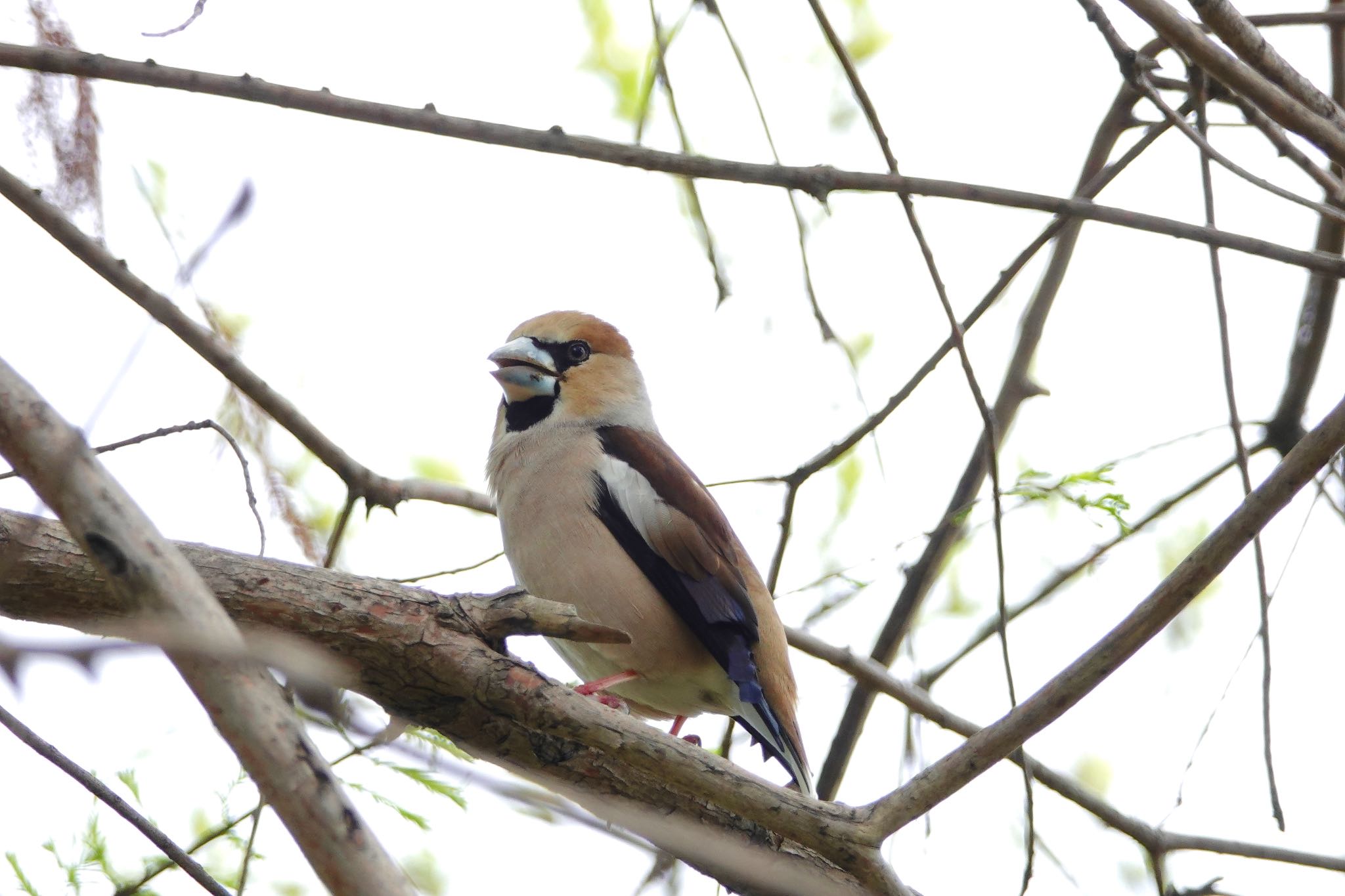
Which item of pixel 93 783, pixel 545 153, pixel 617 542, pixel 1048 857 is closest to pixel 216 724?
pixel 93 783

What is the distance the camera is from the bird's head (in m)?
5.73

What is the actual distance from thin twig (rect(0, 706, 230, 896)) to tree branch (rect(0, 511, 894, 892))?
0.38 metres

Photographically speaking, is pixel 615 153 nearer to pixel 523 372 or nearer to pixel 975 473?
pixel 523 372

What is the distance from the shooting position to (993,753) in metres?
2.50

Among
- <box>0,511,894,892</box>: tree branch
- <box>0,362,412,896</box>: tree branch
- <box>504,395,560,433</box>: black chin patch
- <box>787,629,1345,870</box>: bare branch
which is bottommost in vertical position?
<box>0,362,412,896</box>: tree branch

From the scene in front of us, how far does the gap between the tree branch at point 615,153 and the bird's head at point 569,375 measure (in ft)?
8.35

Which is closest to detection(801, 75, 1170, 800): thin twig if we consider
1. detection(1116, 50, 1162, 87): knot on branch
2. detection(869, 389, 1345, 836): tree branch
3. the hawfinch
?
the hawfinch

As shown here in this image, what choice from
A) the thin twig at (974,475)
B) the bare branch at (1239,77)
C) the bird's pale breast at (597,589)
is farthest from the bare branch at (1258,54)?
the bird's pale breast at (597,589)

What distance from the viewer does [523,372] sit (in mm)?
5750

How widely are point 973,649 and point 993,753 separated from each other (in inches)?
125

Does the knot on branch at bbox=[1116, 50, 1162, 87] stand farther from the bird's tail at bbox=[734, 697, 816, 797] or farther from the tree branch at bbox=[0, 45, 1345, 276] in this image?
the bird's tail at bbox=[734, 697, 816, 797]

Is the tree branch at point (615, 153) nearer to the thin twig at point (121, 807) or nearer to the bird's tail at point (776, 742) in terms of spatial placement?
the thin twig at point (121, 807)

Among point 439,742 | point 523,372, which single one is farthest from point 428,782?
point 523,372

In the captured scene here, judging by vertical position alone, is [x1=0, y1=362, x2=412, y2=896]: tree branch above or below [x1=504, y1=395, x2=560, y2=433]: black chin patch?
below
